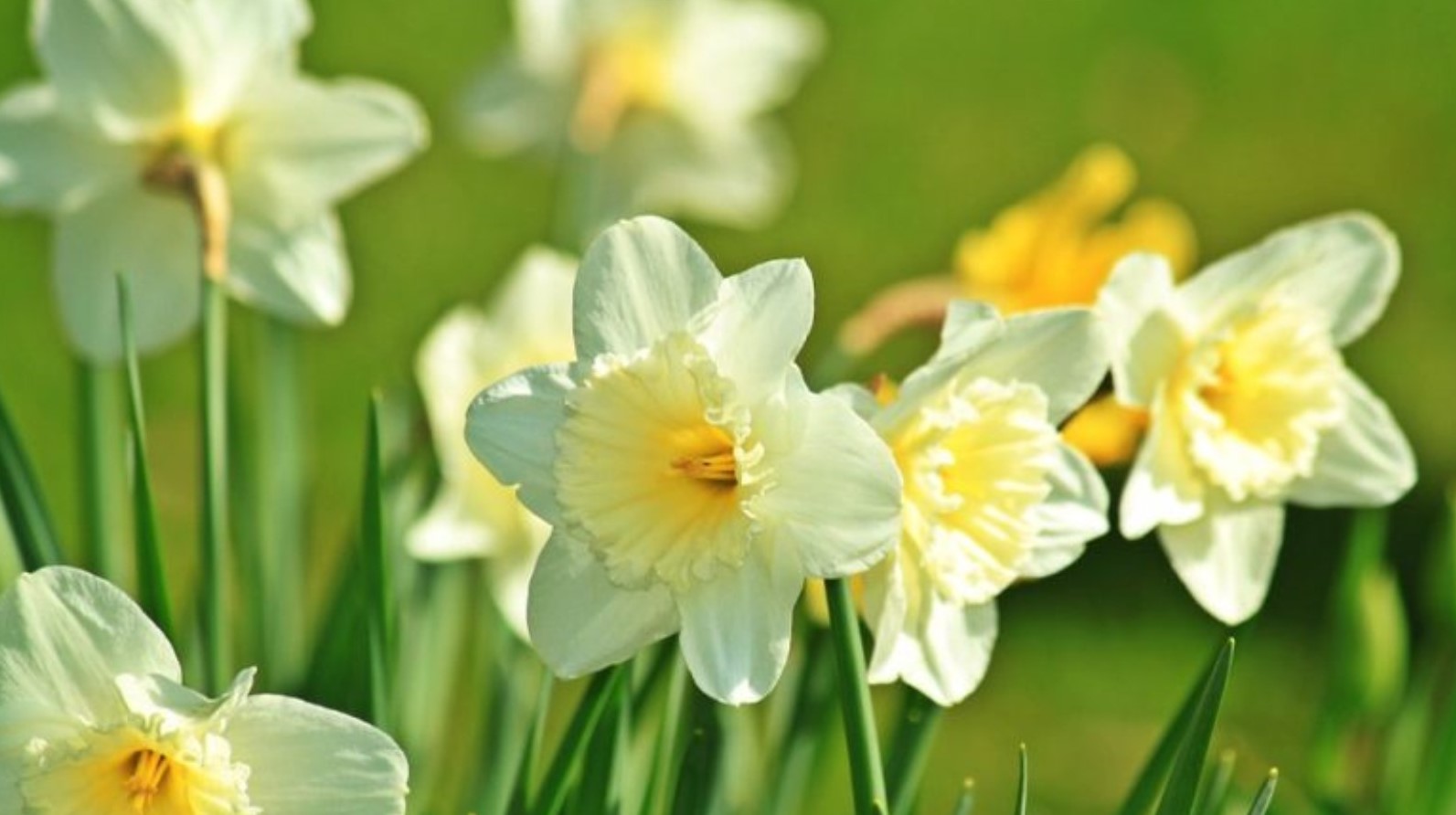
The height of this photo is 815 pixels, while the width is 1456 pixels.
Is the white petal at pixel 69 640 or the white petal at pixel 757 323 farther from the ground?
the white petal at pixel 757 323

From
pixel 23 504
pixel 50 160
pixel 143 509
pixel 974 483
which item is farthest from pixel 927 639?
pixel 50 160

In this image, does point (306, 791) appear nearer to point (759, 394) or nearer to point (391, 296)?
point (759, 394)

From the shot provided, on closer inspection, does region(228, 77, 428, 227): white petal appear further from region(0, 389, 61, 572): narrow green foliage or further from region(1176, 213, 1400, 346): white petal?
region(1176, 213, 1400, 346): white petal

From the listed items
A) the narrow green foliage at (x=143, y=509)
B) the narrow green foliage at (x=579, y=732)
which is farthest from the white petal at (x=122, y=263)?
the narrow green foliage at (x=579, y=732)

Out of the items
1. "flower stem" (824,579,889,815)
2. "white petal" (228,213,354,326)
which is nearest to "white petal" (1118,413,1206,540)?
"flower stem" (824,579,889,815)

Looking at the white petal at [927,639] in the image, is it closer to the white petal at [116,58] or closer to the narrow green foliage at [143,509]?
the narrow green foliage at [143,509]

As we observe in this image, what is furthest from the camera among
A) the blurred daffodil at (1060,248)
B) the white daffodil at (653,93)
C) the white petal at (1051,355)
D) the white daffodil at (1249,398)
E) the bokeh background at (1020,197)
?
the bokeh background at (1020,197)
